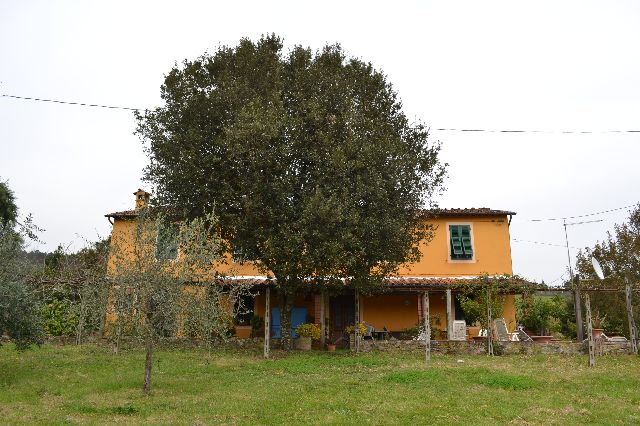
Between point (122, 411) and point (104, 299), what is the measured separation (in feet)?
15.4

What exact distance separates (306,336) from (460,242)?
9.52 meters

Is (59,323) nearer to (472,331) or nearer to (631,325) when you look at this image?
(472,331)

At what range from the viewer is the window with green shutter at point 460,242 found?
92.3ft

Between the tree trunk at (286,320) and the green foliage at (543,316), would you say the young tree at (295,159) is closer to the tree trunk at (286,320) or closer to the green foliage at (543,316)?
the tree trunk at (286,320)

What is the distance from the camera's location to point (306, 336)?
2356 cm

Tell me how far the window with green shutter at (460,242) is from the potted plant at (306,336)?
Result: 8572 millimetres

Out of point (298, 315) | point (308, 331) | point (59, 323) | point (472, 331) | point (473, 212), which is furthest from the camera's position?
point (298, 315)

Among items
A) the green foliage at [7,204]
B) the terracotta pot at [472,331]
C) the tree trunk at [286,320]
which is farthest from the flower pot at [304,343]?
the green foliage at [7,204]

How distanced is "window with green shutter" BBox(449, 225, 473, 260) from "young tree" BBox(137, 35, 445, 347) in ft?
22.8

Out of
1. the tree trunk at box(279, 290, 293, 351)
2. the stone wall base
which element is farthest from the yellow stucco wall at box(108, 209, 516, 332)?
the stone wall base

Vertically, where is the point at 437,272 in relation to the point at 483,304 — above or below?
above

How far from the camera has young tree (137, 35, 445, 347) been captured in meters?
18.6

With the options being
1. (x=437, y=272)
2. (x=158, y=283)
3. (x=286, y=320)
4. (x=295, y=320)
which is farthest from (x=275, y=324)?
(x=158, y=283)

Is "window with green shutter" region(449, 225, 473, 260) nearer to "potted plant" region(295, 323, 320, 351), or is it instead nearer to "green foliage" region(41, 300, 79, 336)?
"potted plant" region(295, 323, 320, 351)
